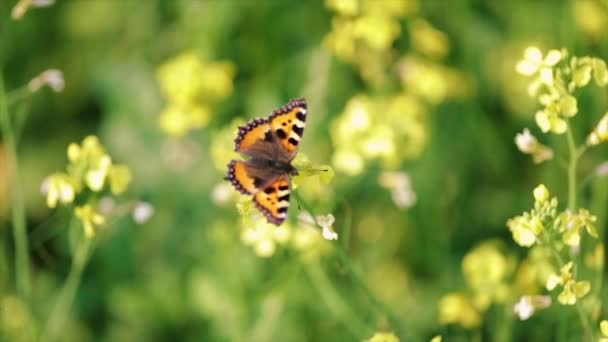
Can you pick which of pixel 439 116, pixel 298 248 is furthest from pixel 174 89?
pixel 439 116

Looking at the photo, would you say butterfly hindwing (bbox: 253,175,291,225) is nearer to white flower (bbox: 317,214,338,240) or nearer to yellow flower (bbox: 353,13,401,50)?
white flower (bbox: 317,214,338,240)

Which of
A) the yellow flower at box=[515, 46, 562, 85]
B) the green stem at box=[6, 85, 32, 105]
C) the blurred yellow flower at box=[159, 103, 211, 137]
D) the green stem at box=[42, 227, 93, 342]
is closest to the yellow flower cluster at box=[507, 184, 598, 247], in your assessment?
the yellow flower at box=[515, 46, 562, 85]

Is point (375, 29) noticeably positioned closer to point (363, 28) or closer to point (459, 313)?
point (363, 28)

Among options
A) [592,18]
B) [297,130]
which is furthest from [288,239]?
[592,18]

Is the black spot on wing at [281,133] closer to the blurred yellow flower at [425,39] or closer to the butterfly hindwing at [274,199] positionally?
the butterfly hindwing at [274,199]

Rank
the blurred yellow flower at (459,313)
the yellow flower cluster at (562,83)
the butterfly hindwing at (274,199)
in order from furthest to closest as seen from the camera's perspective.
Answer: the blurred yellow flower at (459,313) → the yellow flower cluster at (562,83) → the butterfly hindwing at (274,199)

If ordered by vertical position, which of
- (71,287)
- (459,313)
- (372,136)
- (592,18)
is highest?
(592,18)

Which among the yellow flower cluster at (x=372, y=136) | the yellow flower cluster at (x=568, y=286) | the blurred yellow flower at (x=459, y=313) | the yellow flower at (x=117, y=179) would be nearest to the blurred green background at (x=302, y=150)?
the yellow flower cluster at (x=372, y=136)
